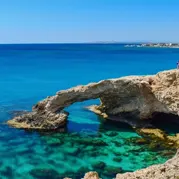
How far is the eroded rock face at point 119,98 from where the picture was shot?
26.4 meters

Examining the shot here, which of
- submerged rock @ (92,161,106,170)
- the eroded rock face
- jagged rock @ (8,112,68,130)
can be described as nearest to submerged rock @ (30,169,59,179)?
submerged rock @ (92,161,106,170)

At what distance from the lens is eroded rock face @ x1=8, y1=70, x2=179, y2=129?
86.6ft

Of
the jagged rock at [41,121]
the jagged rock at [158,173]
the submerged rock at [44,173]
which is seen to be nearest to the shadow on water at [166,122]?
the jagged rock at [41,121]

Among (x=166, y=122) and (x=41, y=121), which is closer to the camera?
(x=41, y=121)

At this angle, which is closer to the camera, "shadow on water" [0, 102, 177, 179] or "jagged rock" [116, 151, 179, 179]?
"jagged rock" [116, 151, 179, 179]

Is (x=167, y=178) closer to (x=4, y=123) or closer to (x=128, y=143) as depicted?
(x=128, y=143)

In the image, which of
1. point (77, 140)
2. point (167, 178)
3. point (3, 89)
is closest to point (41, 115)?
point (77, 140)

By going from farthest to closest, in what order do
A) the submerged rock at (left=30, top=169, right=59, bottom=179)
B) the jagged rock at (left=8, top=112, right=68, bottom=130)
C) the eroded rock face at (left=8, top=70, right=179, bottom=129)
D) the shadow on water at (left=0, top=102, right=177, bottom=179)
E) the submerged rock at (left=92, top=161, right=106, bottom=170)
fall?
1. the jagged rock at (left=8, top=112, right=68, bottom=130)
2. the eroded rock face at (left=8, top=70, right=179, bottom=129)
3. the submerged rock at (left=92, top=161, right=106, bottom=170)
4. the shadow on water at (left=0, top=102, right=177, bottom=179)
5. the submerged rock at (left=30, top=169, right=59, bottom=179)

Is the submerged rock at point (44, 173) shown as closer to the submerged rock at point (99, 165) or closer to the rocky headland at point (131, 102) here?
the submerged rock at point (99, 165)

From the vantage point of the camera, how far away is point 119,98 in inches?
1138

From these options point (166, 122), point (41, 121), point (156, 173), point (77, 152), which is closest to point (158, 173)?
point (156, 173)

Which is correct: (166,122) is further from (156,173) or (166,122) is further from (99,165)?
(156,173)

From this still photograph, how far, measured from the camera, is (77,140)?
24875 mm

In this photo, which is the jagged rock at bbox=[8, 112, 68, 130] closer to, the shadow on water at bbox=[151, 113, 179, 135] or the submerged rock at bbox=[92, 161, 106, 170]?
the shadow on water at bbox=[151, 113, 179, 135]
